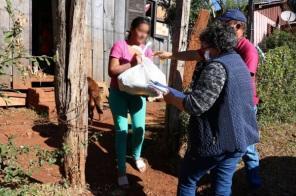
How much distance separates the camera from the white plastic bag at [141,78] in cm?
420

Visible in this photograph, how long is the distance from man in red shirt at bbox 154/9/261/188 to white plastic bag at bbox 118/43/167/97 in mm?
463

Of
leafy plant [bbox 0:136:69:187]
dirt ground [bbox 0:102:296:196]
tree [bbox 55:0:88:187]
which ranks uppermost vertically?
tree [bbox 55:0:88:187]

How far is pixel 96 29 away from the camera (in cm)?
937

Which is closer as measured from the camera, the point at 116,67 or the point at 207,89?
the point at 207,89

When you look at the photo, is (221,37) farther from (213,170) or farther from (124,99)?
(124,99)

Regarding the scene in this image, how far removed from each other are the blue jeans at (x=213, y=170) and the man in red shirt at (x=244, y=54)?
88 cm

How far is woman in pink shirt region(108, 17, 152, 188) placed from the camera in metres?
4.76

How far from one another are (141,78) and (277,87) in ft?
15.7

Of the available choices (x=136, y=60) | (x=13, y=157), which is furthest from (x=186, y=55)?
(x=13, y=157)

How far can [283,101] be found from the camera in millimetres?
8594

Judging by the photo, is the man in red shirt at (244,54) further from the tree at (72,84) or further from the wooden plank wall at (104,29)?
the wooden plank wall at (104,29)

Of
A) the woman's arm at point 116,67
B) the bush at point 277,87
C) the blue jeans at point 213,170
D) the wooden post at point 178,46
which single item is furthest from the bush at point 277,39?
the blue jeans at point 213,170

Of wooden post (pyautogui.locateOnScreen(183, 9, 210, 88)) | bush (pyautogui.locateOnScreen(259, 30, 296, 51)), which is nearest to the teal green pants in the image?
wooden post (pyautogui.locateOnScreen(183, 9, 210, 88))

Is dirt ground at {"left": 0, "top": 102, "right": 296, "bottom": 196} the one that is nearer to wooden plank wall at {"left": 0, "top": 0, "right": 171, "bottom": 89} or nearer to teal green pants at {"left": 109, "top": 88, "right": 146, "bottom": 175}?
teal green pants at {"left": 109, "top": 88, "right": 146, "bottom": 175}
